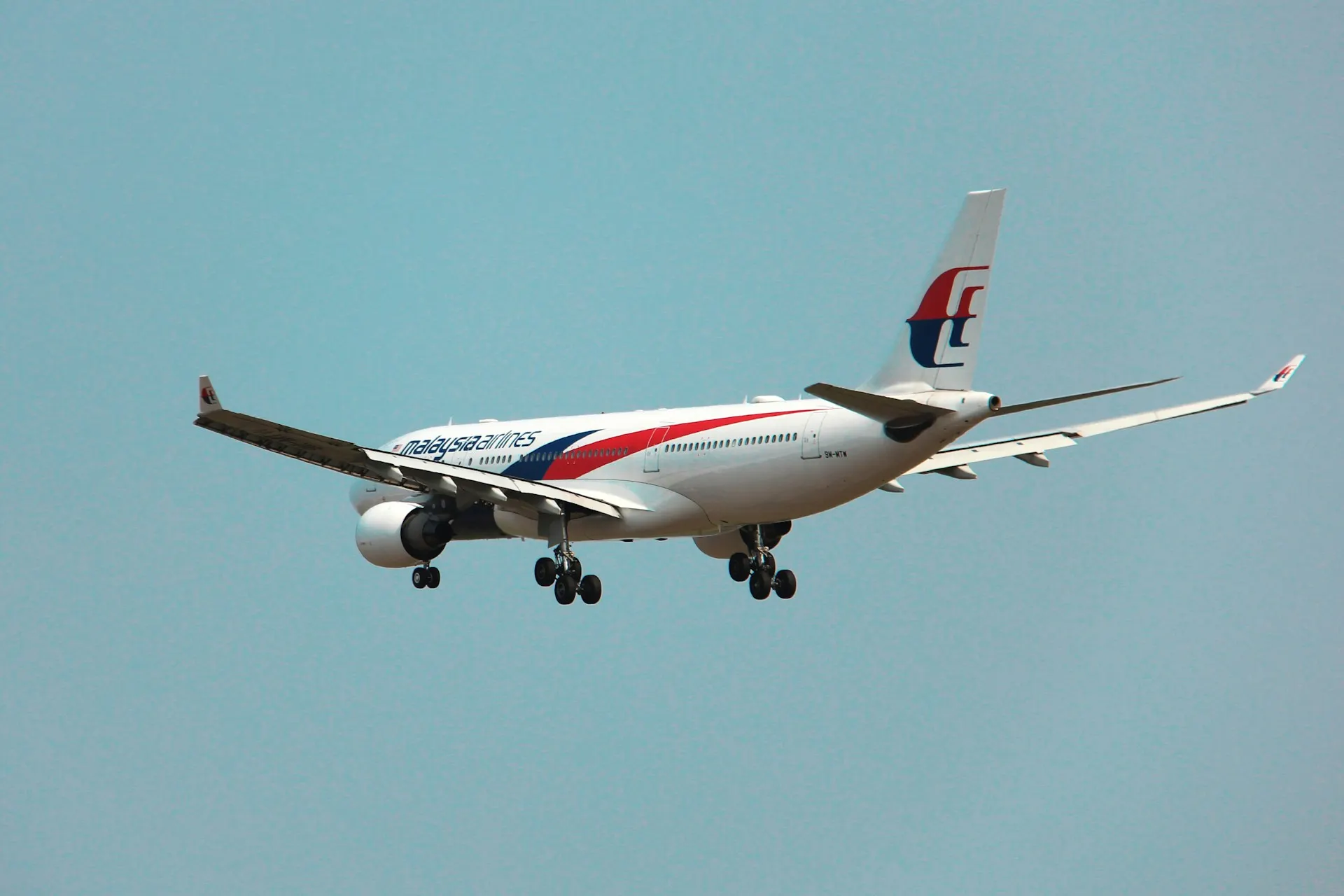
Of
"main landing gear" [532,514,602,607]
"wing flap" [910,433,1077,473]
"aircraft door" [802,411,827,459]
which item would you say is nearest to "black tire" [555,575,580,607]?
"main landing gear" [532,514,602,607]

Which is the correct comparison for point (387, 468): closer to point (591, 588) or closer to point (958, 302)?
point (591, 588)

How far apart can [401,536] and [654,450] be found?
7.89 meters

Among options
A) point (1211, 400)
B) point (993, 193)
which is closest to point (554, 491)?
point (993, 193)

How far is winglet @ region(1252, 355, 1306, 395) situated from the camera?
147ft

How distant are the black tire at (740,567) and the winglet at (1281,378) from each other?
43.3ft

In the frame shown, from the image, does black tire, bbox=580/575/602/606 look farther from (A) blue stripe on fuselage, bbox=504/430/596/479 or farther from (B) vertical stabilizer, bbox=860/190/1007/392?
(B) vertical stabilizer, bbox=860/190/1007/392

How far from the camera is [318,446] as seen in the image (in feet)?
140

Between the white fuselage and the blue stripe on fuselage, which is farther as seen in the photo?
the blue stripe on fuselage

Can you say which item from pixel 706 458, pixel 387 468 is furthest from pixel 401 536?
pixel 706 458

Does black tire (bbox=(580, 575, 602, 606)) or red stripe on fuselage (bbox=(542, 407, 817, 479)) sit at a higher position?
red stripe on fuselage (bbox=(542, 407, 817, 479))

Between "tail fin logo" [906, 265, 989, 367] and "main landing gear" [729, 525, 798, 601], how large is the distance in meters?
8.96

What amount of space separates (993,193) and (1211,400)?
1006cm

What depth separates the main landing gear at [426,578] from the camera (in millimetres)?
51219

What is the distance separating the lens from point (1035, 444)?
48000 mm
